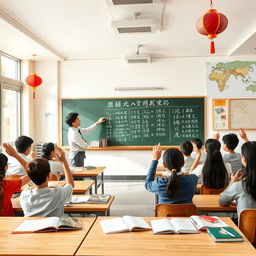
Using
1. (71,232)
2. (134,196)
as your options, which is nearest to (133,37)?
(134,196)

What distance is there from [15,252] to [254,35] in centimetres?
461

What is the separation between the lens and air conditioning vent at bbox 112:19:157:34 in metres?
3.80

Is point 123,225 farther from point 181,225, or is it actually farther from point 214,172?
point 214,172

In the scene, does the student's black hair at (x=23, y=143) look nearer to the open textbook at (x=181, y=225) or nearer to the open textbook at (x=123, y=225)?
the open textbook at (x=123, y=225)

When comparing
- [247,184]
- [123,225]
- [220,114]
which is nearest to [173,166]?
[247,184]

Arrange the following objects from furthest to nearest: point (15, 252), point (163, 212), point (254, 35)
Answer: point (254, 35)
point (163, 212)
point (15, 252)

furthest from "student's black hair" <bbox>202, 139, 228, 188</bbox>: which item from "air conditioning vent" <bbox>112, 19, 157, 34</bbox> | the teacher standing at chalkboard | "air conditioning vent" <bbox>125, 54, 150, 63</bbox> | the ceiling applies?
"air conditioning vent" <bbox>125, 54, 150, 63</bbox>

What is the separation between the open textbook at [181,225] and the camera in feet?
4.99

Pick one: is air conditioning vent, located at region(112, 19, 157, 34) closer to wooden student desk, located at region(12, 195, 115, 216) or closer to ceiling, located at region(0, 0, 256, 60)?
ceiling, located at region(0, 0, 256, 60)

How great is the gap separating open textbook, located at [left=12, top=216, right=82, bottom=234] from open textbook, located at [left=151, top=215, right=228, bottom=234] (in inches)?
17.5

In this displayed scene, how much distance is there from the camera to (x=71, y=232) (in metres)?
1.55

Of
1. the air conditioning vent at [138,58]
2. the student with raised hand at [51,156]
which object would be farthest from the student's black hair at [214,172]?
the air conditioning vent at [138,58]

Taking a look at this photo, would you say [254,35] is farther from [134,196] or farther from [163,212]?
[163,212]

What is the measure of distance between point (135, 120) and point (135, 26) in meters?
2.60
